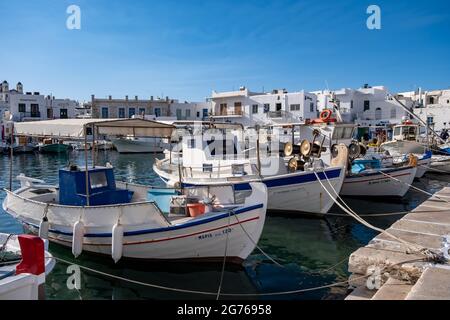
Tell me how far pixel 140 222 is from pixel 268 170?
7670mm

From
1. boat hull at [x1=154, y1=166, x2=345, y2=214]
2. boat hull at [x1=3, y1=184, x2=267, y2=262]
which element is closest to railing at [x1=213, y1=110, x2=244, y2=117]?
boat hull at [x1=154, y1=166, x2=345, y2=214]

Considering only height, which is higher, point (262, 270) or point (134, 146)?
point (134, 146)

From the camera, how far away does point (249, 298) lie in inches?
324

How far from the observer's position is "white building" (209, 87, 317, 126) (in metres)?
49.4

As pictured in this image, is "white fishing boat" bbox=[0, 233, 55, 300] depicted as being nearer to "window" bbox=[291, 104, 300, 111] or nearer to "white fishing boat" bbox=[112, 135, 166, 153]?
"window" bbox=[291, 104, 300, 111]

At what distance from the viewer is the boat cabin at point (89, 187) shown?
36.1 ft

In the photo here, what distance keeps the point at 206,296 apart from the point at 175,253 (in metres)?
1.71

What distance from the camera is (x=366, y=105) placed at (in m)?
54.8

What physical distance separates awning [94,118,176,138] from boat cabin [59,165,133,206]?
1220 millimetres

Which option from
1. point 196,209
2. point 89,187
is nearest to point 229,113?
point 89,187

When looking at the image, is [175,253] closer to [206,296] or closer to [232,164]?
[206,296]

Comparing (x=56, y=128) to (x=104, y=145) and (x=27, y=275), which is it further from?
(x=104, y=145)

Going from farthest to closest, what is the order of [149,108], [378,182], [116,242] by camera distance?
[149,108] < [378,182] < [116,242]

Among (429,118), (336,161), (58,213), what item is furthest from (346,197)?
(429,118)
